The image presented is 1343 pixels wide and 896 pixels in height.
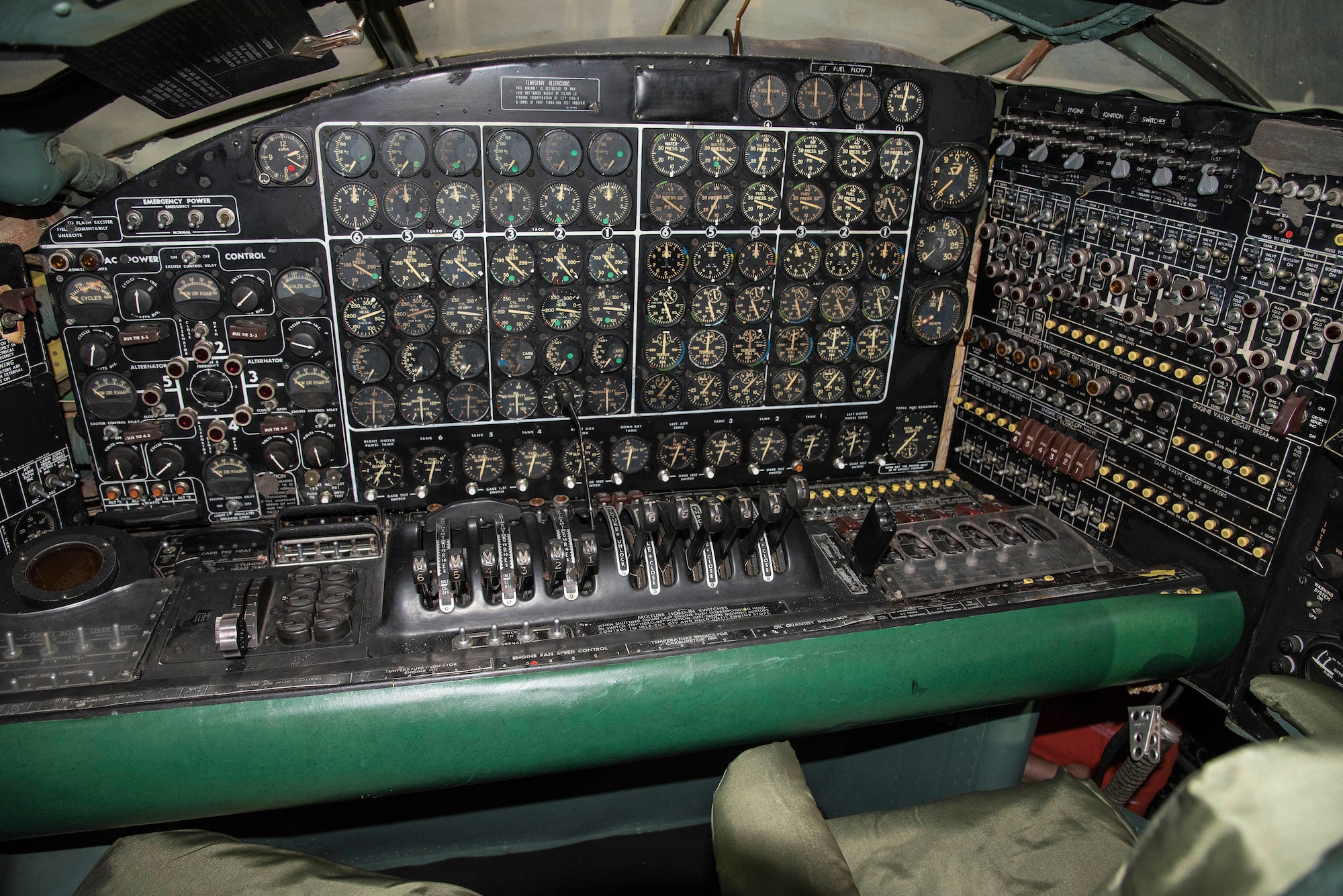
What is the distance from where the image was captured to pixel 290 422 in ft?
9.47

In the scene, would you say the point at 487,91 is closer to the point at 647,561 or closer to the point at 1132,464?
the point at 647,561

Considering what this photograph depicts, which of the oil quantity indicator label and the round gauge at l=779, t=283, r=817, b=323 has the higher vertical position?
the oil quantity indicator label

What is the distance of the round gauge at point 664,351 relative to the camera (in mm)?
3117

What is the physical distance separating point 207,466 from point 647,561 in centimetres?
157

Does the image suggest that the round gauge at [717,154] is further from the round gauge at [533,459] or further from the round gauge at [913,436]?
the round gauge at [913,436]

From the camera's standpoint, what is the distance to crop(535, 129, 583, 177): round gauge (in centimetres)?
275

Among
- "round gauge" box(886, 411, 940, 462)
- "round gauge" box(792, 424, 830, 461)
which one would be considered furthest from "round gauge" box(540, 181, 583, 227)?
"round gauge" box(886, 411, 940, 462)

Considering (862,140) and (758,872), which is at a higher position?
(862,140)

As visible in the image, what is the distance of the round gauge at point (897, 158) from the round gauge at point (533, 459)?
1.62 metres

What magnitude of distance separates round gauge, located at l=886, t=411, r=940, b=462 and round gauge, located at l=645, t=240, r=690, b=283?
1149 millimetres

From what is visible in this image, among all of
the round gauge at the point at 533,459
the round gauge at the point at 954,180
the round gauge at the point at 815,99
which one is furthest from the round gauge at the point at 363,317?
the round gauge at the point at 954,180

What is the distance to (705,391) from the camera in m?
3.24

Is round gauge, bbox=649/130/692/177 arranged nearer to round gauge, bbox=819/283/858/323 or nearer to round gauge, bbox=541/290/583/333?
round gauge, bbox=541/290/583/333

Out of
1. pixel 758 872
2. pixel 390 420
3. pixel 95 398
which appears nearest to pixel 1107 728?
pixel 758 872
